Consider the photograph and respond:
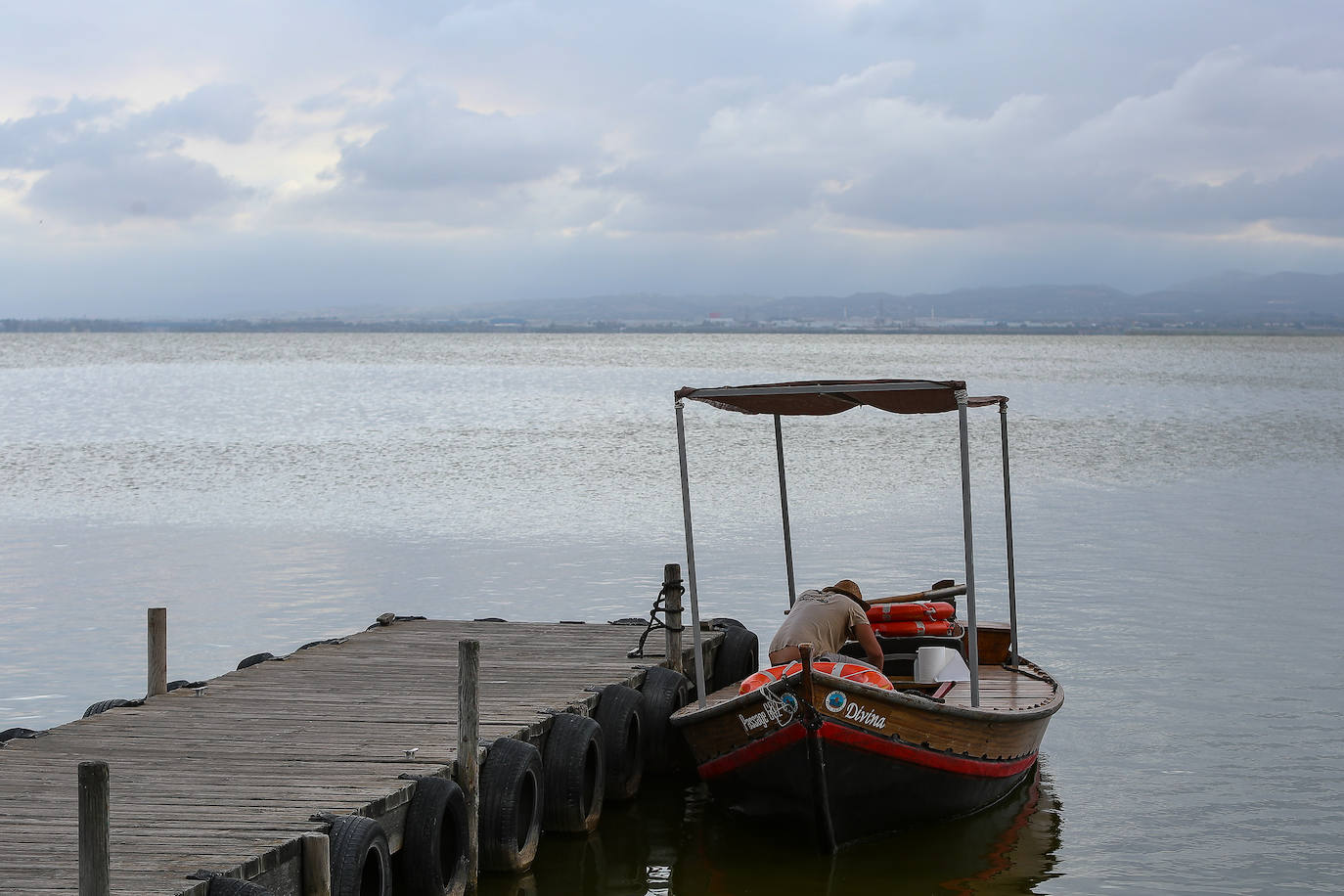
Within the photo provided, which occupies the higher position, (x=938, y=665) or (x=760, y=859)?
(x=938, y=665)

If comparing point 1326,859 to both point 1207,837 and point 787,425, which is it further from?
point 787,425

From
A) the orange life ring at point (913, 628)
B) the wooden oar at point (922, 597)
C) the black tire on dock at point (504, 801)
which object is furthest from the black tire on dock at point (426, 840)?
the wooden oar at point (922, 597)

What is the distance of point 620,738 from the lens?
11609 millimetres

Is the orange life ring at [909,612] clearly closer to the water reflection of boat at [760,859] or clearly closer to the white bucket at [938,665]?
the white bucket at [938,665]

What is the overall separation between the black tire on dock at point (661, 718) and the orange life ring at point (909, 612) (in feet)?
6.01

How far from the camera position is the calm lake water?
1144cm

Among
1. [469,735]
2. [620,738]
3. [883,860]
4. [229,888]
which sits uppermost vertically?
[469,735]

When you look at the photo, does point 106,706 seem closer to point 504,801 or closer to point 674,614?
point 504,801

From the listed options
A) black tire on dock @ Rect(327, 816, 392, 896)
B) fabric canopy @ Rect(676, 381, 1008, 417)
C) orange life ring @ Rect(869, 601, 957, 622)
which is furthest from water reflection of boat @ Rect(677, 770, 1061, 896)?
fabric canopy @ Rect(676, 381, 1008, 417)

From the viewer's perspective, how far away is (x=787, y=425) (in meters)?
55.2

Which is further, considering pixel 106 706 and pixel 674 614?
pixel 674 614

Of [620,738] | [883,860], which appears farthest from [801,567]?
[883,860]

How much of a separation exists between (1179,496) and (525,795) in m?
26.2

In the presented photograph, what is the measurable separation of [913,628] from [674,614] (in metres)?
2.13
